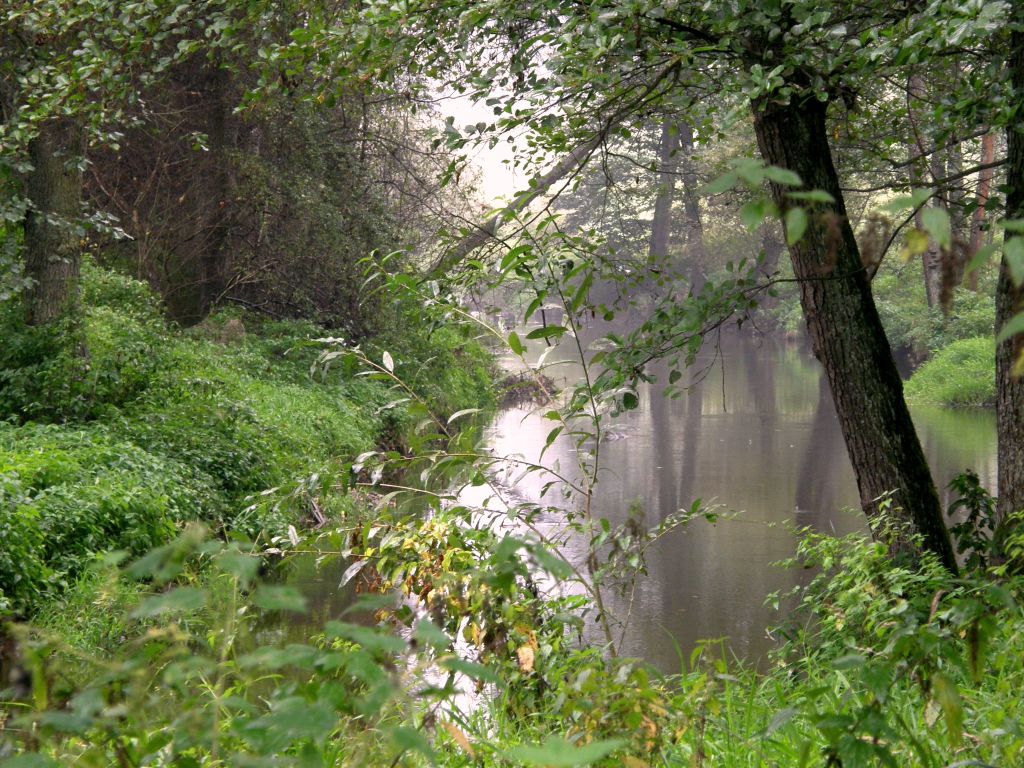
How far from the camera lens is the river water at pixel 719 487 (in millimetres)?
6930

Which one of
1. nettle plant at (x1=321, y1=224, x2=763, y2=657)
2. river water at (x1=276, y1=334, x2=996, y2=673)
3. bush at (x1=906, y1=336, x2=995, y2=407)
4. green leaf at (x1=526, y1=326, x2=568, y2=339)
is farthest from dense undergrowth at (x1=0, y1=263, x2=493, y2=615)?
bush at (x1=906, y1=336, x2=995, y2=407)

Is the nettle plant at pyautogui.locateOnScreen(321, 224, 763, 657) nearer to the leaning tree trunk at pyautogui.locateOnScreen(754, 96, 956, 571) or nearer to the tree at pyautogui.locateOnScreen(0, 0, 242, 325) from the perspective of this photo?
the leaning tree trunk at pyautogui.locateOnScreen(754, 96, 956, 571)

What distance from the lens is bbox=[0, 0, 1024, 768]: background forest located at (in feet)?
5.68

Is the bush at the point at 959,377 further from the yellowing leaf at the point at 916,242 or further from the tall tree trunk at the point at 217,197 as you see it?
the yellowing leaf at the point at 916,242

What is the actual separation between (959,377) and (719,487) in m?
9.34

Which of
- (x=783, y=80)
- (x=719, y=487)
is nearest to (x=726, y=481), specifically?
(x=719, y=487)

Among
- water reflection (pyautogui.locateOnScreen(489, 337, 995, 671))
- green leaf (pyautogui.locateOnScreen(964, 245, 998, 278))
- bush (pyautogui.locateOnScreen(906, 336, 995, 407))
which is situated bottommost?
water reflection (pyautogui.locateOnScreen(489, 337, 995, 671))

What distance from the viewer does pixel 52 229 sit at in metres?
9.41

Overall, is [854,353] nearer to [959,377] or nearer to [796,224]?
[796,224]

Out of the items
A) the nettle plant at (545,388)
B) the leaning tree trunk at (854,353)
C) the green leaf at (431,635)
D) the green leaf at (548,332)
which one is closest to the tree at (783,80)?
the leaning tree trunk at (854,353)

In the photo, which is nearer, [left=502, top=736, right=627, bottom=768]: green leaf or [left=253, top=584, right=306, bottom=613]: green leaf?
[left=502, top=736, right=627, bottom=768]: green leaf

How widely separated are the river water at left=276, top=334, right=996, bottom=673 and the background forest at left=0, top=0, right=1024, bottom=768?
14 centimetres

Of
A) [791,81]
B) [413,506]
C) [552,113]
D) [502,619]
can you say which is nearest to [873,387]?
[791,81]

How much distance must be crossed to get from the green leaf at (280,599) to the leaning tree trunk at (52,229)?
27.7ft
